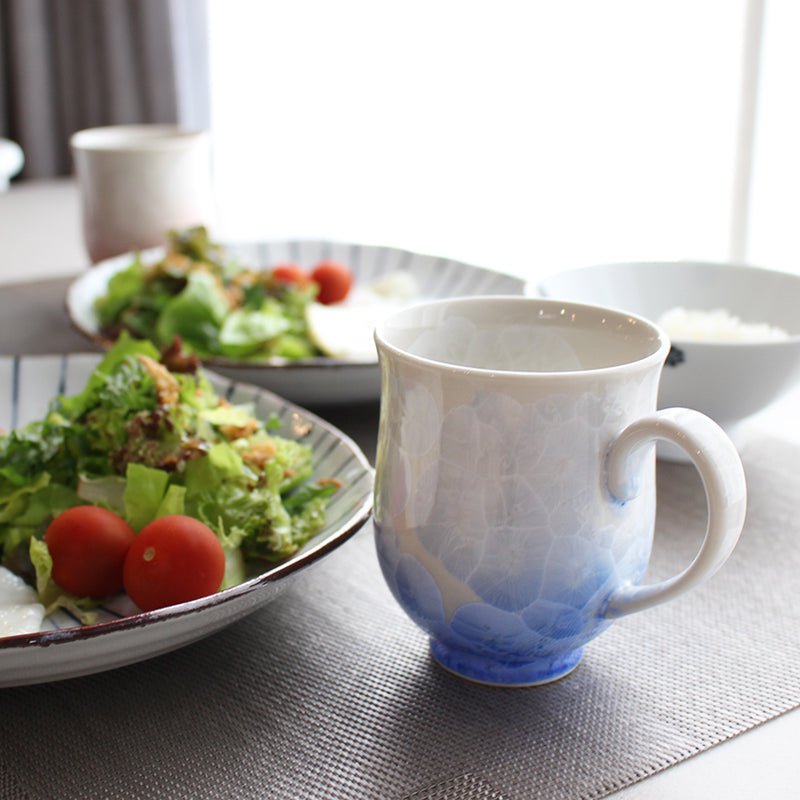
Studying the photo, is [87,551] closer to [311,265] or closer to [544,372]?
[544,372]

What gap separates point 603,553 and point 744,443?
47 centimetres

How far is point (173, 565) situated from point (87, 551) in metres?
0.07

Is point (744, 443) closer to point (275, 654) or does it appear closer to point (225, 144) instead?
point (275, 654)

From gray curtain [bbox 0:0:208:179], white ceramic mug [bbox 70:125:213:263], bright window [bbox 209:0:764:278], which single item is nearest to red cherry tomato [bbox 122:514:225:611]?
white ceramic mug [bbox 70:125:213:263]

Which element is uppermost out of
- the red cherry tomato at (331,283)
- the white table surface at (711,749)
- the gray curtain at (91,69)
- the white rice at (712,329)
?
the gray curtain at (91,69)

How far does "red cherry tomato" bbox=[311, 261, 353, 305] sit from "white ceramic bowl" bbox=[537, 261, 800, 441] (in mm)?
477

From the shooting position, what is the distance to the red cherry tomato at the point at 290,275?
131cm

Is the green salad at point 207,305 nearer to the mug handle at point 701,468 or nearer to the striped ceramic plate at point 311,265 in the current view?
the striped ceramic plate at point 311,265

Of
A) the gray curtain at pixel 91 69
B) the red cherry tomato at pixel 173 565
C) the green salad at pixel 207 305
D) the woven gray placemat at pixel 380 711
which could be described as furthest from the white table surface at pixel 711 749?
the gray curtain at pixel 91 69

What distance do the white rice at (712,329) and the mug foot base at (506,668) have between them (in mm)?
371

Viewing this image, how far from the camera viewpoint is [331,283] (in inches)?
53.0

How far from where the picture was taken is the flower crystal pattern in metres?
0.47

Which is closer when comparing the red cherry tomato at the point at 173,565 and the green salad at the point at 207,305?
the red cherry tomato at the point at 173,565

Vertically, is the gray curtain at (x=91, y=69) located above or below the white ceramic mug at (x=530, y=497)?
above
